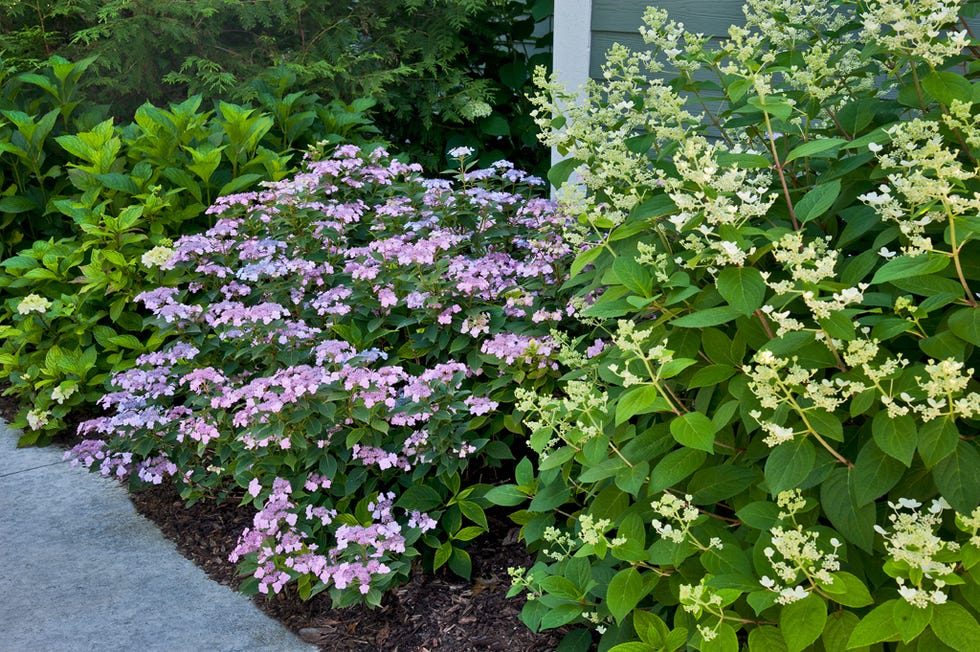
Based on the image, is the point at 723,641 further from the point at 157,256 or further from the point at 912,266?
the point at 157,256

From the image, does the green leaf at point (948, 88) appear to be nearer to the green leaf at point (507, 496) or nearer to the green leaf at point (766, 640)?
the green leaf at point (766, 640)

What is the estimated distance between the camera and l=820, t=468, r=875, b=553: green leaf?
1508mm

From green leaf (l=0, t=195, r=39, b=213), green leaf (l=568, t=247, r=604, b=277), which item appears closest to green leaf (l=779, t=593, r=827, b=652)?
green leaf (l=568, t=247, r=604, b=277)

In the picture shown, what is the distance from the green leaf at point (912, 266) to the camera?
1.42m

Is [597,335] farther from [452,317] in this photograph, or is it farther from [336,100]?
[336,100]

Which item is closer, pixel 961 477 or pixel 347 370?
pixel 961 477

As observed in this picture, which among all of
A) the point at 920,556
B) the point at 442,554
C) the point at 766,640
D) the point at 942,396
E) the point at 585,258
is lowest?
the point at 442,554

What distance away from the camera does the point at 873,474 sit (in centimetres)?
148

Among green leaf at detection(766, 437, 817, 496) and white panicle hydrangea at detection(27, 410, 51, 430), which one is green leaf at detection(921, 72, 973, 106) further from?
white panicle hydrangea at detection(27, 410, 51, 430)

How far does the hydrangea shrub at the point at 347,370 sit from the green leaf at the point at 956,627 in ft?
4.35

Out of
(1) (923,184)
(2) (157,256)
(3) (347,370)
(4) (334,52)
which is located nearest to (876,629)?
(1) (923,184)

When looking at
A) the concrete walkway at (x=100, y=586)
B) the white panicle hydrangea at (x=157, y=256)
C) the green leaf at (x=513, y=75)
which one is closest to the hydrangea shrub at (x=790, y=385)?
the concrete walkway at (x=100, y=586)

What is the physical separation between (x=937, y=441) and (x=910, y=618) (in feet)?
0.89

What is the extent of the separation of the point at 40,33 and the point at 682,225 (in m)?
4.50
